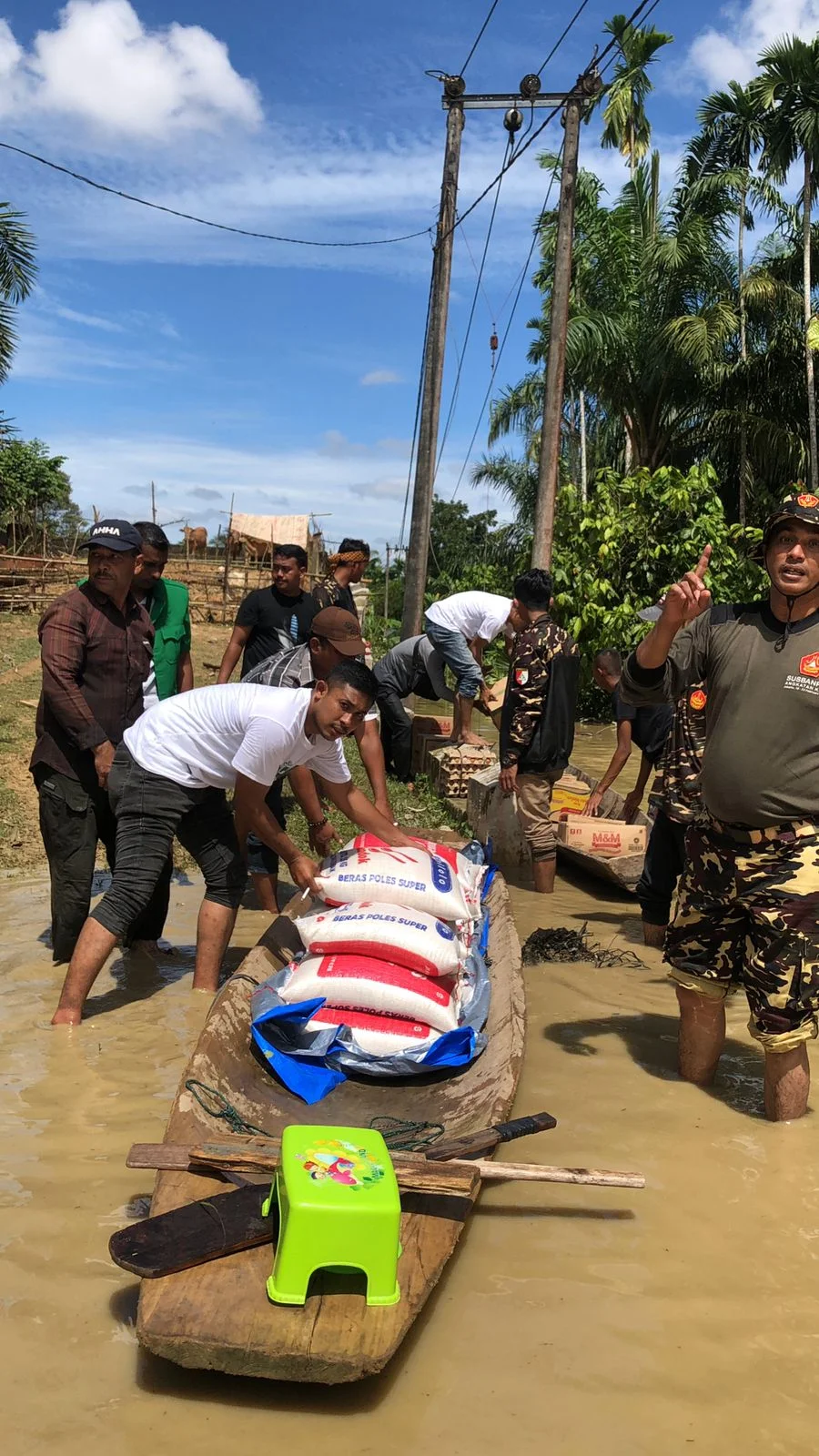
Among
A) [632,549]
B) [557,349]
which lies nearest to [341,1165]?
[557,349]

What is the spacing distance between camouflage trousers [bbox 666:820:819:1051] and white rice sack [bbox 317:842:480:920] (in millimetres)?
1073

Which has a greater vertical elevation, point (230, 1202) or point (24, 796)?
point (230, 1202)

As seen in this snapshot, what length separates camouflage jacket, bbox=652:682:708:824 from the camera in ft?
17.1

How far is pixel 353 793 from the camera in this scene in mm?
5137

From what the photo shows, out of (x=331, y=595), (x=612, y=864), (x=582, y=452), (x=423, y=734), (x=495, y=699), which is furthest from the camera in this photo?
(x=582, y=452)

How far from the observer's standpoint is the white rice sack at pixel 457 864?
16.6 feet

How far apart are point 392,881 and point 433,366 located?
9345 millimetres

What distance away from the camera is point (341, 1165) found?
9.02 ft

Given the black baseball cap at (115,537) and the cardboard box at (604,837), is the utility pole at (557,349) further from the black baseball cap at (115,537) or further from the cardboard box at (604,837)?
the black baseball cap at (115,537)

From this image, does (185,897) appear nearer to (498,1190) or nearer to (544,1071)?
(544,1071)

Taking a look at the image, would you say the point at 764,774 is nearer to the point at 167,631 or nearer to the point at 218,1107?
the point at 218,1107

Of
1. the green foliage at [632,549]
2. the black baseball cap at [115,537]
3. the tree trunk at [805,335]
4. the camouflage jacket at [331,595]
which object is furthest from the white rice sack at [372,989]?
the tree trunk at [805,335]

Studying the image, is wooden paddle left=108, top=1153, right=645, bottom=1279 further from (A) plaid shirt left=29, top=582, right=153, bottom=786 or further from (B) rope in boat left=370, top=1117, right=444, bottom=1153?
(A) plaid shirt left=29, top=582, right=153, bottom=786

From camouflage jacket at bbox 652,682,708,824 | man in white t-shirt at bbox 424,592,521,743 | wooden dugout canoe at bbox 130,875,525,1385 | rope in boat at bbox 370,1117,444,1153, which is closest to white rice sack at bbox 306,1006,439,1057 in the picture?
wooden dugout canoe at bbox 130,875,525,1385
